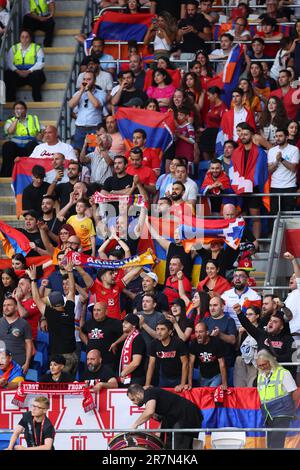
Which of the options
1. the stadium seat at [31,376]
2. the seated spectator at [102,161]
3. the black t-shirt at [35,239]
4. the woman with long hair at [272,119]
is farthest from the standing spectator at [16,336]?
the woman with long hair at [272,119]

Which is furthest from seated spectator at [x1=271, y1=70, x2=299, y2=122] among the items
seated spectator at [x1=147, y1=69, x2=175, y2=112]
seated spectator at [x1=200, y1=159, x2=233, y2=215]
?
seated spectator at [x1=200, y1=159, x2=233, y2=215]

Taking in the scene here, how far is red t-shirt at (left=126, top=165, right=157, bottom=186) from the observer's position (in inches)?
875

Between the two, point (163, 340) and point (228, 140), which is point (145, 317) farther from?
point (228, 140)

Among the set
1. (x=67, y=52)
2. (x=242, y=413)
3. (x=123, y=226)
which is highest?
(x=67, y=52)

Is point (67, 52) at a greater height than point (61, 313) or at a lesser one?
greater

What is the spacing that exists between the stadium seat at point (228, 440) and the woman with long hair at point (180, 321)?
173cm

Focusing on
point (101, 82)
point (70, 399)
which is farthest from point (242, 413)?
point (101, 82)

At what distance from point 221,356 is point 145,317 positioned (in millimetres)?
1277

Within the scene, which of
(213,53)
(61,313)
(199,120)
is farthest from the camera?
(213,53)

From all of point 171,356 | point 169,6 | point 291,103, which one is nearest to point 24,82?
point 169,6

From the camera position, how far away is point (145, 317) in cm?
1998

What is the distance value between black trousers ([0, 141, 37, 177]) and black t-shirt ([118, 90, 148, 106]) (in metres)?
1.42

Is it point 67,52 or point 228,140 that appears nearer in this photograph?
point 228,140

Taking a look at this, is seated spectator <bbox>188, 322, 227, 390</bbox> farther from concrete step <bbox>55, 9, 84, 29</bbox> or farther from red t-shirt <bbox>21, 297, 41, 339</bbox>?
concrete step <bbox>55, 9, 84, 29</bbox>
